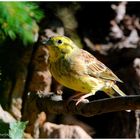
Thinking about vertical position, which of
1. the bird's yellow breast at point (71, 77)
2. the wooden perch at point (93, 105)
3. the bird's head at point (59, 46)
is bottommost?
the wooden perch at point (93, 105)

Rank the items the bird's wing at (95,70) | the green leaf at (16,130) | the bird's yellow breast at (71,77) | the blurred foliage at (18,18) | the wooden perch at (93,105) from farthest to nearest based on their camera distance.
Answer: the blurred foliage at (18,18)
the bird's wing at (95,70)
the bird's yellow breast at (71,77)
the wooden perch at (93,105)
the green leaf at (16,130)

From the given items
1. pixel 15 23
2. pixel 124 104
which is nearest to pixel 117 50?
pixel 15 23

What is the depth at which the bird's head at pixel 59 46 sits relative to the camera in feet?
8.45

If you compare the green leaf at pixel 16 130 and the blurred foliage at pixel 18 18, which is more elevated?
the blurred foliage at pixel 18 18

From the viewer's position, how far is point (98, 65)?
9.34 feet

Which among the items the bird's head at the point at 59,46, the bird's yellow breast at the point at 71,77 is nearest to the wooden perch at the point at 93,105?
the bird's yellow breast at the point at 71,77

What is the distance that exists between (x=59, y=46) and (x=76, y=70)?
16 cm

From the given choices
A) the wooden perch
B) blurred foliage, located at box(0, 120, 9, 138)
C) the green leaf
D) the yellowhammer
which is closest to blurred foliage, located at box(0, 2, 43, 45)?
the yellowhammer

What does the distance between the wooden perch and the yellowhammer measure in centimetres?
22

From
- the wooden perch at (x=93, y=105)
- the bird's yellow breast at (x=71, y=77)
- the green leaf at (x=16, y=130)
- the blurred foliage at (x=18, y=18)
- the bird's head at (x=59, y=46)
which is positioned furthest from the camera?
the blurred foliage at (x=18, y=18)

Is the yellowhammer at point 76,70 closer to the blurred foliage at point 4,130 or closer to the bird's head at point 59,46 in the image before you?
the bird's head at point 59,46

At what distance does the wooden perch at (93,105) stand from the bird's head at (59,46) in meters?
0.40

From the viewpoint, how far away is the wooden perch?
166 cm

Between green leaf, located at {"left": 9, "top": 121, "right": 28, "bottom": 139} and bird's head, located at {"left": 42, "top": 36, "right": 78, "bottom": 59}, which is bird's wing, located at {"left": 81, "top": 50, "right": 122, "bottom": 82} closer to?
bird's head, located at {"left": 42, "top": 36, "right": 78, "bottom": 59}
